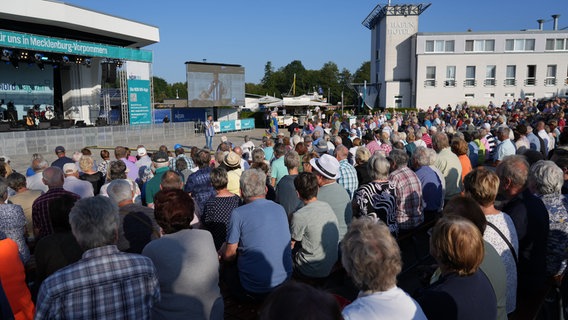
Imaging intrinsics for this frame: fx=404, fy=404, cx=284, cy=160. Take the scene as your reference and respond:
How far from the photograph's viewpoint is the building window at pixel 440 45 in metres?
40.8

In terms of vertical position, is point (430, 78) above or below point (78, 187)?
above

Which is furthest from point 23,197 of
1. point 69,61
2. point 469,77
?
point 469,77

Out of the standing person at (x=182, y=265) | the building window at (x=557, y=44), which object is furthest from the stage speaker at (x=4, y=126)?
the building window at (x=557, y=44)

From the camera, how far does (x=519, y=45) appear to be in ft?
132

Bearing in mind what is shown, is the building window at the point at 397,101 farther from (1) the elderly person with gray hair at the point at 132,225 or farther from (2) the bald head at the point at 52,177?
(1) the elderly person with gray hair at the point at 132,225

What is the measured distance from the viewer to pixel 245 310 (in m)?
3.41

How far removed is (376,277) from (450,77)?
4315 centimetres

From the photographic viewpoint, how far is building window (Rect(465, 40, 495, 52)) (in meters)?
40.3

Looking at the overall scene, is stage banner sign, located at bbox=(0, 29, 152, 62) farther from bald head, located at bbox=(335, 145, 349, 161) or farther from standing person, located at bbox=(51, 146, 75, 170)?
bald head, located at bbox=(335, 145, 349, 161)

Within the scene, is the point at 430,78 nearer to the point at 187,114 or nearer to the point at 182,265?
the point at 187,114

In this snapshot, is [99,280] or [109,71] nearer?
[99,280]

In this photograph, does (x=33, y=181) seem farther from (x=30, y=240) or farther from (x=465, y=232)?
(x=465, y=232)

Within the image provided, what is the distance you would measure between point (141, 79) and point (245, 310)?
77.9 feet

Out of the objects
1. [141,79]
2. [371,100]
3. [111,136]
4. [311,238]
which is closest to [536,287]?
[311,238]
